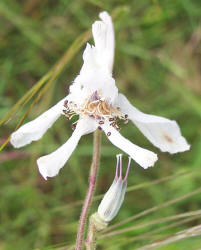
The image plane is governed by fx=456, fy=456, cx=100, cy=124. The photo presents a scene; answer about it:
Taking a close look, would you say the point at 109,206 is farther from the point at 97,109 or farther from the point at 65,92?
the point at 65,92

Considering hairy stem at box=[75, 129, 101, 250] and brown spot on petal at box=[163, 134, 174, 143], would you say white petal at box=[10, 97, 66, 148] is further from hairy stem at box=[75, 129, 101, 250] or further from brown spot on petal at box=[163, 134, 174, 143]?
brown spot on petal at box=[163, 134, 174, 143]

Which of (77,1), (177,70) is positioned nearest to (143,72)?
(177,70)

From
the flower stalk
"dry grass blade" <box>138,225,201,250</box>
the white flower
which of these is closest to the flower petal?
the white flower

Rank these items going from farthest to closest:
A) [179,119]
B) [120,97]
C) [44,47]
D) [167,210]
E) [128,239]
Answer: [179,119]
[44,47]
[167,210]
[128,239]
[120,97]

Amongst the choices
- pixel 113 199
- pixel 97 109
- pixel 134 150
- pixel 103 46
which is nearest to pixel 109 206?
pixel 113 199

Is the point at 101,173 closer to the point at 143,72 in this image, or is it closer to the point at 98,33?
the point at 143,72

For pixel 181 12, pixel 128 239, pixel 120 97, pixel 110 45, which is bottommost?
pixel 128 239
